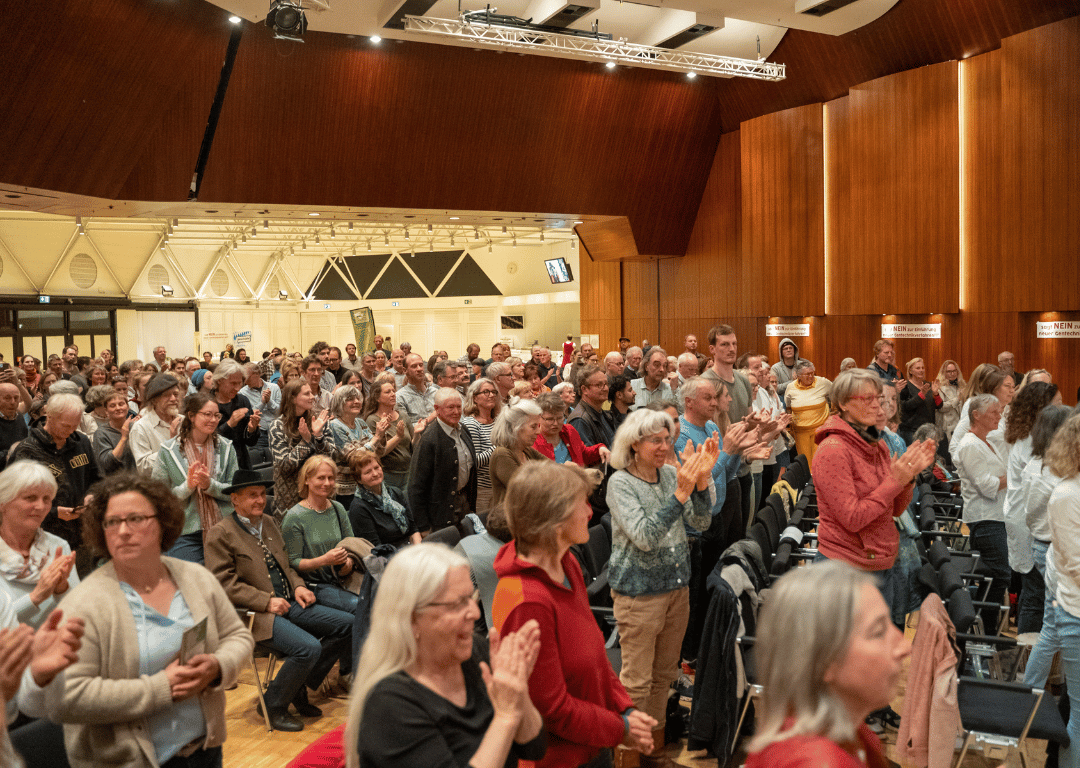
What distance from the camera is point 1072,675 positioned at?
10.5 feet

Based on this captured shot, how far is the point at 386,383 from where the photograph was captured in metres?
6.38

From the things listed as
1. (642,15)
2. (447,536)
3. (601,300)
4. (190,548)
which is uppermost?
(642,15)

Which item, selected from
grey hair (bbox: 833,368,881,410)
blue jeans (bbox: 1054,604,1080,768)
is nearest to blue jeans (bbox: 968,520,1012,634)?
blue jeans (bbox: 1054,604,1080,768)

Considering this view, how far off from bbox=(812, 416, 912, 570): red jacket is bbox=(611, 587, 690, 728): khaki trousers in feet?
2.17

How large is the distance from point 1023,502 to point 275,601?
3.69m

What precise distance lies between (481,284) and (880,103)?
17.2 meters

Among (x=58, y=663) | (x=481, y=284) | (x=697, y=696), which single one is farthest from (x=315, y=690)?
(x=481, y=284)

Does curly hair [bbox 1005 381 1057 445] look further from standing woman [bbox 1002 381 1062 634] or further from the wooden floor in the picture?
the wooden floor

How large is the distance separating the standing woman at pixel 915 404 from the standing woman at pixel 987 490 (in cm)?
383

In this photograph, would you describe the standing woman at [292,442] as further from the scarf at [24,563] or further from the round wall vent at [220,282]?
the round wall vent at [220,282]

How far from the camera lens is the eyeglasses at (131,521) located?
2.44 m

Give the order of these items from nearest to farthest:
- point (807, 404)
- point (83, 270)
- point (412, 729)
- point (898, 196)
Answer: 1. point (412, 729)
2. point (807, 404)
3. point (898, 196)
4. point (83, 270)

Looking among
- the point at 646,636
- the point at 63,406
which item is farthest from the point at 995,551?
the point at 63,406

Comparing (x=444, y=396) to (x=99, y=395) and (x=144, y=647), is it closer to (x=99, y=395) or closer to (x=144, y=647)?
(x=144, y=647)
